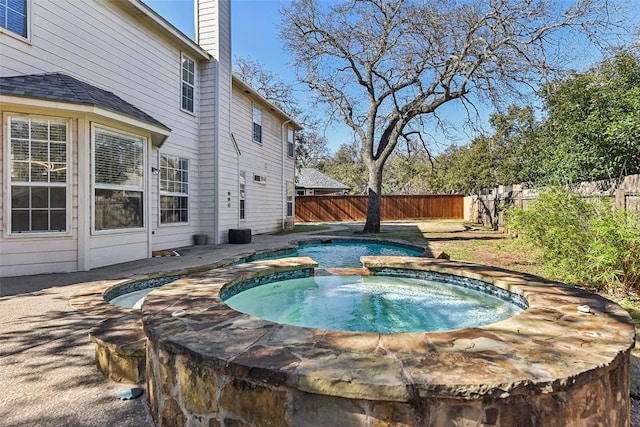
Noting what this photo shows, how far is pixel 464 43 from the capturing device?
38.2ft

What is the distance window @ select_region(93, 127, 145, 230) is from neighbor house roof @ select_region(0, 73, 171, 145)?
0.49 metres

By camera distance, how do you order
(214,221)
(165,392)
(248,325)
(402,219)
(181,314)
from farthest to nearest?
(402,219) < (214,221) < (181,314) < (248,325) < (165,392)

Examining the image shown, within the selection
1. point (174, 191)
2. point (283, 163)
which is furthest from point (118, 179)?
point (283, 163)

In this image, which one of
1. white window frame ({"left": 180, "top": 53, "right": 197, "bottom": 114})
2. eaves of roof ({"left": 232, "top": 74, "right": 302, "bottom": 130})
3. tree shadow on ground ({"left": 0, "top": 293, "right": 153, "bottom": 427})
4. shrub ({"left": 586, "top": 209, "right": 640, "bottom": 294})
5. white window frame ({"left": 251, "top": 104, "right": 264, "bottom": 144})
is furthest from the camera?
white window frame ({"left": 251, "top": 104, "right": 264, "bottom": 144})

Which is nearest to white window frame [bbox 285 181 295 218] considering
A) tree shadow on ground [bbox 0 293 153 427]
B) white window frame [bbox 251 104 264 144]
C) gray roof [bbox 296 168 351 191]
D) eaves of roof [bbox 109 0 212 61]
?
white window frame [bbox 251 104 264 144]

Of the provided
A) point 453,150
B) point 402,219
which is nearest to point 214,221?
point 402,219

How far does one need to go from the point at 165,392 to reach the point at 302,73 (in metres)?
14.7

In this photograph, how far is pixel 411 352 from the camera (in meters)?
1.91

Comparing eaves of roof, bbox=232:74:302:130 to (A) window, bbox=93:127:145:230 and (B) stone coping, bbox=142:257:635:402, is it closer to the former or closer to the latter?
(A) window, bbox=93:127:145:230

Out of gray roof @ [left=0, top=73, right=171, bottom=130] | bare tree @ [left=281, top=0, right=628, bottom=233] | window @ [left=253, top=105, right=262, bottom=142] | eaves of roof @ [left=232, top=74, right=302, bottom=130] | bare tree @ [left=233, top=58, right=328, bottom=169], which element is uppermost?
bare tree @ [left=233, top=58, right=328, bottom=169]

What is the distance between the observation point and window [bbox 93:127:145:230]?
632 cm

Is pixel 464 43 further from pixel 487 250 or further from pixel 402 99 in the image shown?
pixel 487 250

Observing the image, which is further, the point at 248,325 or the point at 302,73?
the point at 302,73

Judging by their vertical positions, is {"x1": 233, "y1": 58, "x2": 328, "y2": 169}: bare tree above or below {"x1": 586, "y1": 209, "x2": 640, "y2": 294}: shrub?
above
